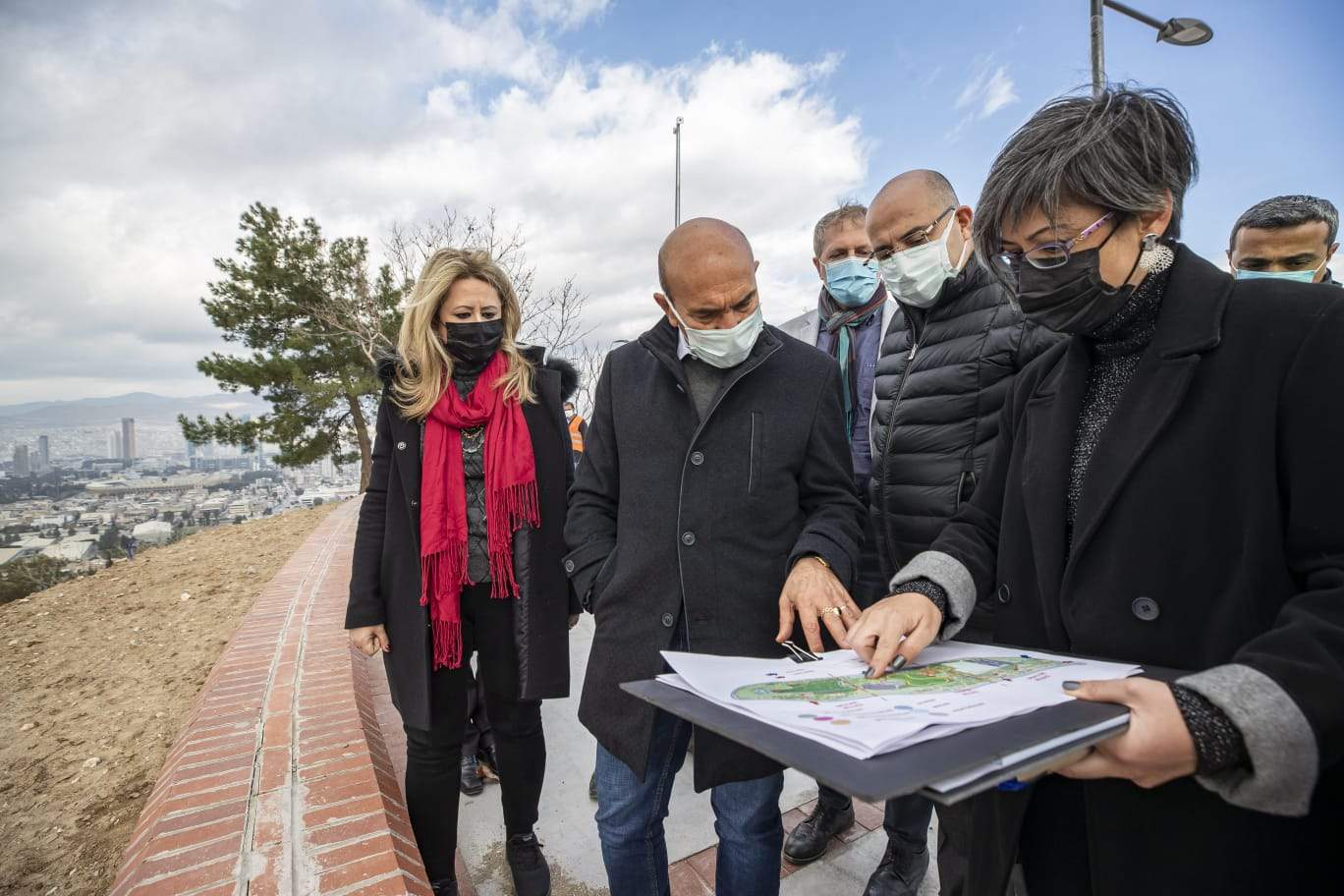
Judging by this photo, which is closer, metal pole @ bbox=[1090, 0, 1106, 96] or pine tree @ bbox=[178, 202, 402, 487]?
metal pole @ bbox=[1090, 0, 1106, 96]

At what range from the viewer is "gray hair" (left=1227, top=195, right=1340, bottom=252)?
2.65m

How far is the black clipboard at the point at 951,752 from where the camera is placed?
59 cm

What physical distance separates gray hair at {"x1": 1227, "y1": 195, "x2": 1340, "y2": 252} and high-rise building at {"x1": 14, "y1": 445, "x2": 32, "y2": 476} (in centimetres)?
2178

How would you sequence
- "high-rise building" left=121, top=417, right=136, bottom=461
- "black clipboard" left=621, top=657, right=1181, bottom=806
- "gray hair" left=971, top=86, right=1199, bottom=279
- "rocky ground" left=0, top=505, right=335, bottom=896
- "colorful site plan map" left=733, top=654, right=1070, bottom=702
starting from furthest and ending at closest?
"high-rise building" left=121, top=417, right=136, bottom=461, "rocky ground" left=0, top=505, right=335, bottom=896, "gray hair" left=971, top=86, right=1199, bottom=279, "colorful site plan map" left=733, top=654, right=1070, bottom=702, "black clipboard" left=621, top=657, right=1181, bottom=806

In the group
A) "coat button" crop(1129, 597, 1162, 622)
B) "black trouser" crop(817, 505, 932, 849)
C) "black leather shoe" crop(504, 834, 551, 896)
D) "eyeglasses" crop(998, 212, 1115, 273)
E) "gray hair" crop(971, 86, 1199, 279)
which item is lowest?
"black leather shoe" crop(504, 834, 551, 896)

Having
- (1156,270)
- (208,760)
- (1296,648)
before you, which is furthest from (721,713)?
(208,760)

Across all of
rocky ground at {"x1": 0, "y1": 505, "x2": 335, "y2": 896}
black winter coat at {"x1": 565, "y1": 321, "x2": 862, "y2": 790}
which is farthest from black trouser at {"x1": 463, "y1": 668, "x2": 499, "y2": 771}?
black winter coat at {"x1": 565, "y1": 321, "x2": 862, "y2": 790}

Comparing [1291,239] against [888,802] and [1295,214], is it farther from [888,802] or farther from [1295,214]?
[888,802]

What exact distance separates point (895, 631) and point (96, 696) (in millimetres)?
5071

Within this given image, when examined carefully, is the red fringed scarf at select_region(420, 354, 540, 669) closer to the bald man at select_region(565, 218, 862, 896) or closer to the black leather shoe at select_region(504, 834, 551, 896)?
the bald man at select_region(565, 218, 862, 896)

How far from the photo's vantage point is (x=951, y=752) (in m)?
0.65

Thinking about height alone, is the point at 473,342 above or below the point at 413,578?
above

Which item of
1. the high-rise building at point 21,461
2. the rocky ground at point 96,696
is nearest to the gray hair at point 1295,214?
the rocky ground at point 96,696

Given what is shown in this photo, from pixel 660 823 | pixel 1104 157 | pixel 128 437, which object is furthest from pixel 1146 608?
pixel 128 437
